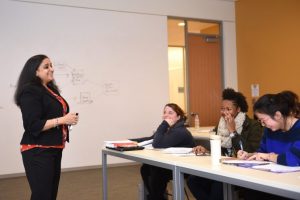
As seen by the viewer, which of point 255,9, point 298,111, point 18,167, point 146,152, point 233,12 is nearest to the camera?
point 298,111

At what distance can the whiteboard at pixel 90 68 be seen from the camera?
16.8 ft

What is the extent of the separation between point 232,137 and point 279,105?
82 centimetres

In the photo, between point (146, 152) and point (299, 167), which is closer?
point (299, 167)

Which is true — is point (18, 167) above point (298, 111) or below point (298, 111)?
below

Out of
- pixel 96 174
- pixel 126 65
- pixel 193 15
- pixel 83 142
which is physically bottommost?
pixel 96 174

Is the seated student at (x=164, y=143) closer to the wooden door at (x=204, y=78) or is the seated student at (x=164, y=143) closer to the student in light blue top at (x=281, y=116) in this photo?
the student in light blue top at (x=281, y=116)

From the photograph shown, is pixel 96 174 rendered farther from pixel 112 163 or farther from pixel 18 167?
pixel 18 167

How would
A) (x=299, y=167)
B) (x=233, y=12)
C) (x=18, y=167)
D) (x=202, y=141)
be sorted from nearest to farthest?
(x=299, y=167) → (x=202, y=141) → (x=18, y=167) → (x=233, y=12)

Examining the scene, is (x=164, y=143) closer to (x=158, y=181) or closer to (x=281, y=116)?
(x=158, y=181)

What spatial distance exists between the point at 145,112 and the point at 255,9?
284 centimetres

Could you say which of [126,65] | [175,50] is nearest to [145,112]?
[126,65]

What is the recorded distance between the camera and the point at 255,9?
6.60 metres

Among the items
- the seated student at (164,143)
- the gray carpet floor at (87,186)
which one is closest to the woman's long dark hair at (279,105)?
the seated student at (164,143)

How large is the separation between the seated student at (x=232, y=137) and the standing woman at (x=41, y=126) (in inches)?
38.4
